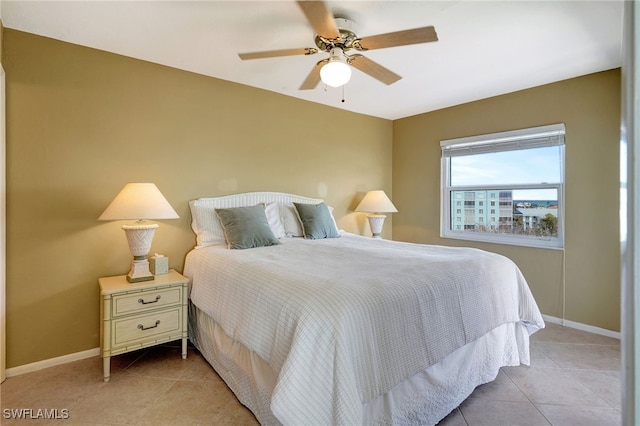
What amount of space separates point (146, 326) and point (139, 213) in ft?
2.66

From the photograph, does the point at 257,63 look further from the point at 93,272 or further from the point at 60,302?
the point at 60,302

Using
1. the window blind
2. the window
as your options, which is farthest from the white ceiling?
the window

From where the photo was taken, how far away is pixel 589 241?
3090mm

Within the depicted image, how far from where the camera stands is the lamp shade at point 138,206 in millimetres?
2295

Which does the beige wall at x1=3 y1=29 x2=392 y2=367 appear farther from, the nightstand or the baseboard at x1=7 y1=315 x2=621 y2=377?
the nightstand

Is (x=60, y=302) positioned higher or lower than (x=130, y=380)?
higher

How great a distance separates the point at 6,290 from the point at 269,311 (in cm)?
205

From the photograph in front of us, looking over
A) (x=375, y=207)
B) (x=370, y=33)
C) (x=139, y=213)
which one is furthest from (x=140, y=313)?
(x=375, y=207)

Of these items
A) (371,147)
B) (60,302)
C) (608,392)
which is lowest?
(608,392)

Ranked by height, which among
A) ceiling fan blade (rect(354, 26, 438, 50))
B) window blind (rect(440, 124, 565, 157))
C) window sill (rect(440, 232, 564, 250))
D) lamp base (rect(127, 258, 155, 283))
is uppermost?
ceiling fan blade (rect(354, 26, 438, 50))

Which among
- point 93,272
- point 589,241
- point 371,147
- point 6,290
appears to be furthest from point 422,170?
point 6,290

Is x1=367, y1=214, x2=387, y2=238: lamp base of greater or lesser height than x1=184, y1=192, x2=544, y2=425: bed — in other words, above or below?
above

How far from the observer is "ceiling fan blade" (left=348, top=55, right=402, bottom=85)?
2210 millimetres

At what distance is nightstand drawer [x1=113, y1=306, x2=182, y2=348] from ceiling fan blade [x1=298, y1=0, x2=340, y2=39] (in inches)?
85.1
